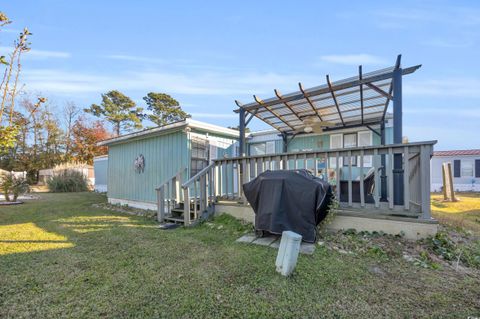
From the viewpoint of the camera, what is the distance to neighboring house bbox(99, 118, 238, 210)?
6641 millimetres

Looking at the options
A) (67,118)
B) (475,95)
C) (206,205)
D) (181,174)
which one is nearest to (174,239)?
(206,205)

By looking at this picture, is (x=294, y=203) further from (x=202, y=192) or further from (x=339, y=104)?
(x=339, y=104)

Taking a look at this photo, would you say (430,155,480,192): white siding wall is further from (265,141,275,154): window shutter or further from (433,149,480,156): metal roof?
(265,141,275,154): window shutter

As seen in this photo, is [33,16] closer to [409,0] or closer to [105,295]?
[105,295]

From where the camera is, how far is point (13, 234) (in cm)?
456

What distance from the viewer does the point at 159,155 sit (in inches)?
286

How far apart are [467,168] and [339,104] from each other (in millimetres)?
16280

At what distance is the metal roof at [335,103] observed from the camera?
4.45 meters

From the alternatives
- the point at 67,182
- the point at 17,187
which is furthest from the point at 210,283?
the point at 67,182

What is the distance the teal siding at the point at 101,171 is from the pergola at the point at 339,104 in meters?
12.7

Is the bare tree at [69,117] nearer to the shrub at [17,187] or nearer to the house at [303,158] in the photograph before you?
the shrub at [17,187]

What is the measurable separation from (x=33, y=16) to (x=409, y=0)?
30.0ft

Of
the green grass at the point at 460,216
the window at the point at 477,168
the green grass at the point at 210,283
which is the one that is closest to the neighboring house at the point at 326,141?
the green grass at the point at 460,216

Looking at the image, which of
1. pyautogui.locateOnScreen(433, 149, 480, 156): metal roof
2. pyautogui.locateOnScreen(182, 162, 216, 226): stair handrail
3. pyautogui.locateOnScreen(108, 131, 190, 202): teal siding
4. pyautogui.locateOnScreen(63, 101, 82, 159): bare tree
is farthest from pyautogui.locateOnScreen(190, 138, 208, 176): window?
pyautogui.locateOnScreen(63, 101, 82, 159): bare tree
